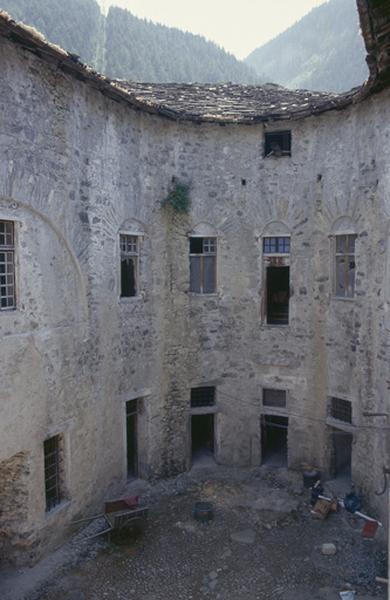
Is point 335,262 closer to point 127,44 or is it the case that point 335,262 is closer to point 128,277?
point 128,277

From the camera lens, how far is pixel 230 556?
35.0ft

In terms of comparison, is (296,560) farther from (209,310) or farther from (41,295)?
(41,295)

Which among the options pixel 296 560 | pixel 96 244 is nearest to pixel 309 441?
pixel 296 560

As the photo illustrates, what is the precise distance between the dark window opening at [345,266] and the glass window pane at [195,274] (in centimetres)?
383

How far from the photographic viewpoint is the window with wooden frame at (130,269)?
1272 centimetres

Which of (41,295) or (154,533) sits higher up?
(41,295)

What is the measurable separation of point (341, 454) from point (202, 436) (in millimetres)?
4377

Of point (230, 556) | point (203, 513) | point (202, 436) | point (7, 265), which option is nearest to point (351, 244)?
point (203, 513)

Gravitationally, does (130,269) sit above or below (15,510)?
above

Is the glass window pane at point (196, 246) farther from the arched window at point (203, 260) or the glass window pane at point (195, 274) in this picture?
the glass window pane at point (195, 274)

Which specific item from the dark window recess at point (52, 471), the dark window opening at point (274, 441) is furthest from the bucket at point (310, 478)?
the dark window recess at point (52, 471)

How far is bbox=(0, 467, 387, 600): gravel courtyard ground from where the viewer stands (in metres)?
9.55

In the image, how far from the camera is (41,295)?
9789 mm

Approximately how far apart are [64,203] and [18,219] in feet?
4.46
